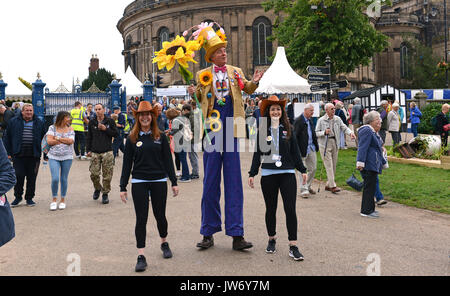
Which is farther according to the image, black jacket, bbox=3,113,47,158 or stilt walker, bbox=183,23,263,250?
black jacket, bbox=3,113,47,158

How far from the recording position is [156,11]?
52.8 m

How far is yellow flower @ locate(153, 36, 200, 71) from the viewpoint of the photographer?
5.71 m

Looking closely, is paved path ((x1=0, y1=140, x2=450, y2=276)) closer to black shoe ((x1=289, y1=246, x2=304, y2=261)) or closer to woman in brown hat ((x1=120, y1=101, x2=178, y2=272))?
black shoe ((x1=289, y1=246, x2=304, y2=261))

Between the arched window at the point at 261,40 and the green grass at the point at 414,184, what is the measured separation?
3374cm

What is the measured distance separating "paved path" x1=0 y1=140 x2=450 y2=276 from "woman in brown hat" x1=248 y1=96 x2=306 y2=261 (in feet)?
1.60

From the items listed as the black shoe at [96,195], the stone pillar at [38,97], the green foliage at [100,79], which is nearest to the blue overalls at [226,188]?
the black shoe at [96,195]

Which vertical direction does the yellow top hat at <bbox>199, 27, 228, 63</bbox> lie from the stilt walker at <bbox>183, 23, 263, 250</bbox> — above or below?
above

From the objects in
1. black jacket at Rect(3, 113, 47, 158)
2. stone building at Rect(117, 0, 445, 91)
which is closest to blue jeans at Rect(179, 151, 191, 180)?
black jacket at Rect(3, 113, 47, 158)

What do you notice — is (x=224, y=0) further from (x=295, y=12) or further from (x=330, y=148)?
(x=330, y=148)

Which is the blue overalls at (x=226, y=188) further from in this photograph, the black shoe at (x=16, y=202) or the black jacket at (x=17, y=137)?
the black shoe at (x=16, y=202)

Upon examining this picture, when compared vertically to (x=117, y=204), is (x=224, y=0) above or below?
above

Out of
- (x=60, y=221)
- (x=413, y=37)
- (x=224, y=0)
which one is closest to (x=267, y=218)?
(x=60, y=221)

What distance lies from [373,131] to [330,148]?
2.26 metres

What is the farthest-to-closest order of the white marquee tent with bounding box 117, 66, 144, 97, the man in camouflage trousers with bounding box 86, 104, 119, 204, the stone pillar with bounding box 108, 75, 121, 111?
1. the white marquee tent with bounding box 117, 66, 144, 97
2. the stone pillar with bounding box 108, 75, 121, 111
3. the man in camouflage trousers with bounding box 86, 104, 119, 204
